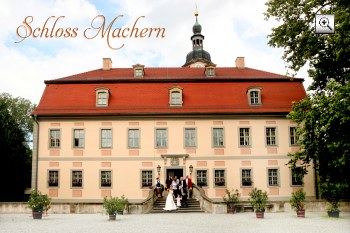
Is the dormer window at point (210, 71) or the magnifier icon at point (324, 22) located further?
the dormer window at point (210, 71)

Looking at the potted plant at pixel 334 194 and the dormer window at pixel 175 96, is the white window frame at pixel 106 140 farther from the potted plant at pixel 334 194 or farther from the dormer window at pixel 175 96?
the potted plant at pixel 334 194

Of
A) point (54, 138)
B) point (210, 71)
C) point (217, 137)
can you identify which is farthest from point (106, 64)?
point (217, 137)

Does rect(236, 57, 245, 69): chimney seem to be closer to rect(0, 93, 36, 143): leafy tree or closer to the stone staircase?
the stone staircase

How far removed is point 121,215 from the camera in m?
19.5

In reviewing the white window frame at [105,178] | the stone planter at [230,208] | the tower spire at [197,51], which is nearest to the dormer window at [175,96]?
the white window frame at [105,178]

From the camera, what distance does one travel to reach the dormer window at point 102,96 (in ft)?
90.5

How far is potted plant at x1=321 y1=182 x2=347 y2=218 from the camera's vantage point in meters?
17.7

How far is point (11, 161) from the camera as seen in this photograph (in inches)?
1312

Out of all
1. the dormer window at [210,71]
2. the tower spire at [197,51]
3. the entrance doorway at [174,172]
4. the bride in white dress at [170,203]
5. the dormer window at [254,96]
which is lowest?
the bride in white dress at [170,203]

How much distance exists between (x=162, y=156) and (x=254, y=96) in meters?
7.10

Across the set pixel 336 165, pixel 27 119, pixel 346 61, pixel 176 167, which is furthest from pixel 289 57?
pixel 27 119

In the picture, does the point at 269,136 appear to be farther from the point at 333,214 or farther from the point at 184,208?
the point at 333,214

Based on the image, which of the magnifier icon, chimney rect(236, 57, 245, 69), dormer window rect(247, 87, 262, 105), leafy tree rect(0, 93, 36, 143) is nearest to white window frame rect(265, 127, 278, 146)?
dormer window rect(247, 87, 262, 105)

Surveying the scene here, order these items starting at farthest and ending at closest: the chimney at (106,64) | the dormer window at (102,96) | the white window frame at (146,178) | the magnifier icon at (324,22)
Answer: the chimney at (106,64)
the dormer window at (102,96)
the white window frame at (146,178)
the magnifier icon at (324,22)
